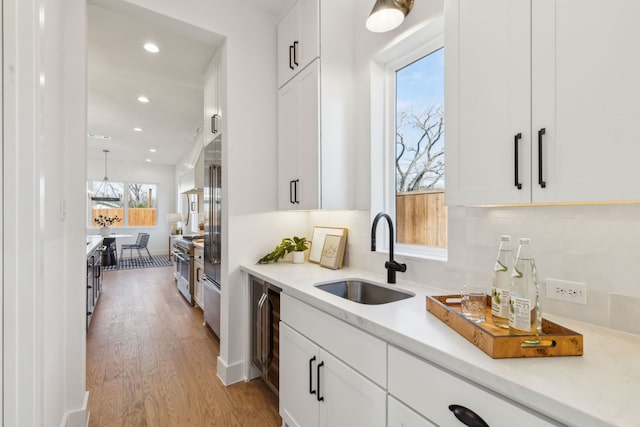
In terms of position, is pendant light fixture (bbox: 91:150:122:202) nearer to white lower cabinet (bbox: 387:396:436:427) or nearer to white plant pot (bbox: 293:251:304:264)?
white plant pot (bbox: 293:251:304:264)

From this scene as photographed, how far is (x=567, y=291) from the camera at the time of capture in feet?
3.73

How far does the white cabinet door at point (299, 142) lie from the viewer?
2.01 meters

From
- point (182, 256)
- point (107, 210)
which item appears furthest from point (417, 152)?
point (107, 210)

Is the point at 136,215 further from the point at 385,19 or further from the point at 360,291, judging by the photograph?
the point at 385,19

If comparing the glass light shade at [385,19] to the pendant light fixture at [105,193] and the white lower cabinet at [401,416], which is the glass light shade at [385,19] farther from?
the pendant light fixture at [105,193]

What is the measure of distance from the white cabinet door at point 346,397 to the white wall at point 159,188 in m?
9.50

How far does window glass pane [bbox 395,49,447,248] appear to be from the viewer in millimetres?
1771

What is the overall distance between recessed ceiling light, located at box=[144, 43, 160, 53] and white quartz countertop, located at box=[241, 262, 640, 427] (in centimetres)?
308

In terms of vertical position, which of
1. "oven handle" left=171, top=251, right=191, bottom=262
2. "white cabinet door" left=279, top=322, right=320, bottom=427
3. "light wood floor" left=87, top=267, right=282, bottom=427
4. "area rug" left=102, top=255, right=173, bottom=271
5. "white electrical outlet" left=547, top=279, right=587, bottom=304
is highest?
"white electrical outlet" left=547, top=279, right=587, bottom=304

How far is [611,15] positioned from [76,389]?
2.89m

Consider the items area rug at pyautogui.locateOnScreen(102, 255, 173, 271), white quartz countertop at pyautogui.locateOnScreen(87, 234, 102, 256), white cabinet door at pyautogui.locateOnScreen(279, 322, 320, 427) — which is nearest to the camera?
white cabinet door at pyautogui.locateOnScreen(279, 322, 320, 427)

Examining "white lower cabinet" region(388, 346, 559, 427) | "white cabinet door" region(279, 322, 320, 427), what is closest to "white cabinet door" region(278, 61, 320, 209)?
"white cabinet door" region(279, 322, 320, 427)

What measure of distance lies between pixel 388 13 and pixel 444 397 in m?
1.72

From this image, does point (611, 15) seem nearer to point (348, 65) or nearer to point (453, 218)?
point (453, 218)
